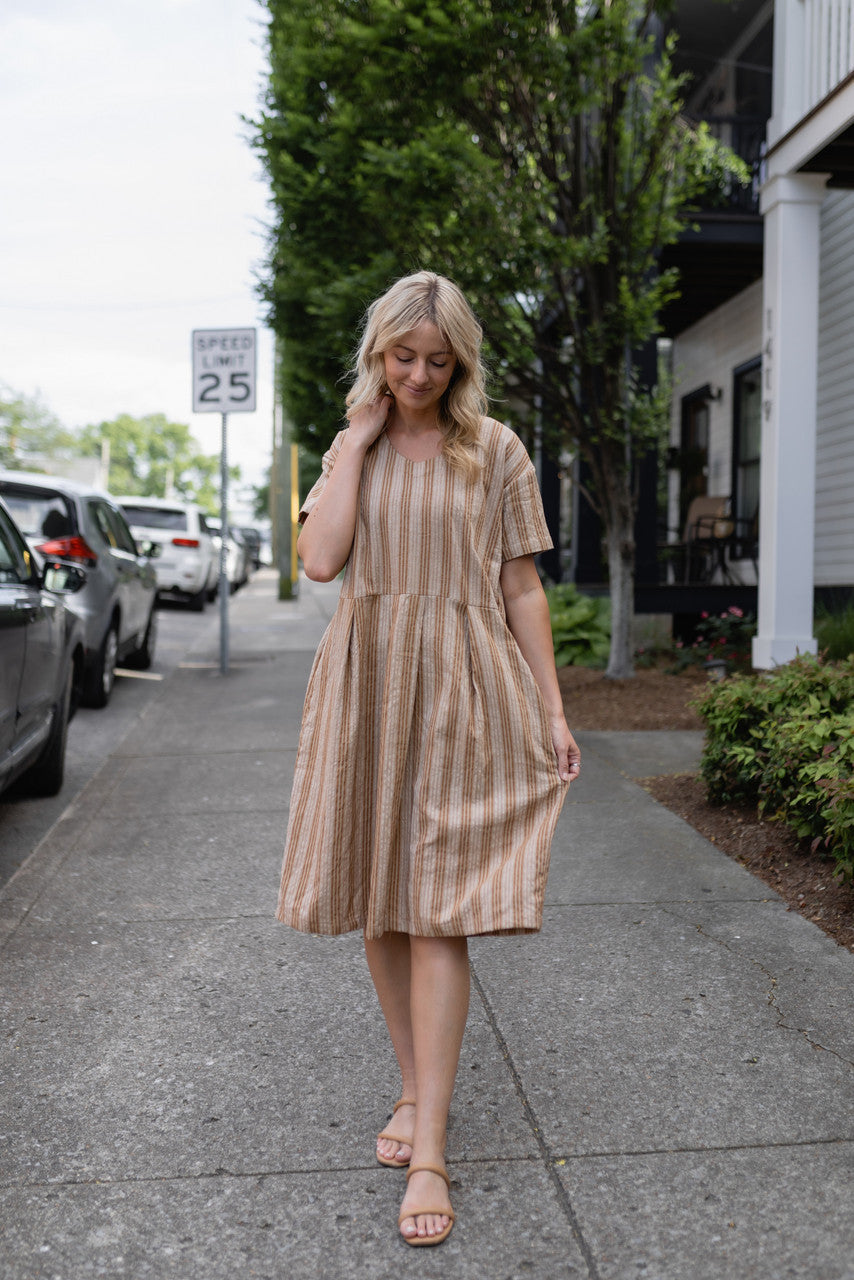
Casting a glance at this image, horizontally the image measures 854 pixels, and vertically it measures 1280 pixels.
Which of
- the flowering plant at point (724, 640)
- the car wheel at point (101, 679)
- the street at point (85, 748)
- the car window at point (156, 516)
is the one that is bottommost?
the street at point (85, 748)

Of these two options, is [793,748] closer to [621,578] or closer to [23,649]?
[23,649]

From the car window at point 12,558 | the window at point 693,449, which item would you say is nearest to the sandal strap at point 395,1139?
the car window at point 12,558

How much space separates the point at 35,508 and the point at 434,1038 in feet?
25.3

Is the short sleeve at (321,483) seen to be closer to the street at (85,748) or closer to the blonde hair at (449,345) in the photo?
the blonde hair at (449,345)

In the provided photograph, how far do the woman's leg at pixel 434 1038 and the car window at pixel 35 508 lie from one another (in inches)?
276

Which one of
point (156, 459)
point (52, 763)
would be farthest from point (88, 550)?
point (156, 459)

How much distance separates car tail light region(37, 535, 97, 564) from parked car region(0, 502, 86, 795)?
2.15 meters

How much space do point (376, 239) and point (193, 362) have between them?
80.4 inches

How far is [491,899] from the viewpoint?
252 cm

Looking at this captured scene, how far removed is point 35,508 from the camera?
937 cm

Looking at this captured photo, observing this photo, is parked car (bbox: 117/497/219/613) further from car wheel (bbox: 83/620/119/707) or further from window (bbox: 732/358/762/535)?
car wheel (bbox: 83/620/119/707)

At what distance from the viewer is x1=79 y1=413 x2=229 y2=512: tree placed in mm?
114625

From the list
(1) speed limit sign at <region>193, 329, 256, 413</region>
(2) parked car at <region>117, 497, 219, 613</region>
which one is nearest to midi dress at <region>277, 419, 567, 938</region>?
(1) speed limit sign at <region>193, 329, 256, 413</region>

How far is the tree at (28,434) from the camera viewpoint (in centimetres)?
6103
